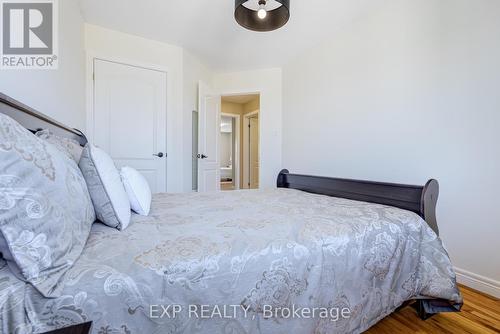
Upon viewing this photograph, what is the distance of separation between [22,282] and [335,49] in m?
3.44

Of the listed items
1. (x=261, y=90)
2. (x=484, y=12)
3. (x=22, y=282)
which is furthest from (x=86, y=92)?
(x=484, y=12)

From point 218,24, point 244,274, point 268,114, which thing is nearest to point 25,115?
point 244,274

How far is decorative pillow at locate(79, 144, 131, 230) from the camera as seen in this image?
96cm

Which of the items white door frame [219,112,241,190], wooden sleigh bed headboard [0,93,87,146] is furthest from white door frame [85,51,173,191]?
white door frame [219,112,241,190]

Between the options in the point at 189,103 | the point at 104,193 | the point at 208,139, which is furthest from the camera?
the point at 208,139

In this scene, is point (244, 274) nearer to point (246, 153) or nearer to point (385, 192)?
point (385, 192)

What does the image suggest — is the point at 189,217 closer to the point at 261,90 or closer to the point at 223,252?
the point at 223,252

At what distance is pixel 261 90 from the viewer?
13.8ft

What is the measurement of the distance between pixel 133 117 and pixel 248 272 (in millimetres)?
2987

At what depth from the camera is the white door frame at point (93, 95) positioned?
9.50 feet

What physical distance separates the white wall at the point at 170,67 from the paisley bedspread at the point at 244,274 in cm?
218

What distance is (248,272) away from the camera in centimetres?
81

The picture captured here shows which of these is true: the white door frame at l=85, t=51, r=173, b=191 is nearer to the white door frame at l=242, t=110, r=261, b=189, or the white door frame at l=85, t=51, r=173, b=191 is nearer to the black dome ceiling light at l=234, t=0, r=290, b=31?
the black dome ceiling light at l=234, t=0, r=290, b=31

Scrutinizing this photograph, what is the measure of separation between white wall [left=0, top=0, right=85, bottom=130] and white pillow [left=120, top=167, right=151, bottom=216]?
2.96 ft
